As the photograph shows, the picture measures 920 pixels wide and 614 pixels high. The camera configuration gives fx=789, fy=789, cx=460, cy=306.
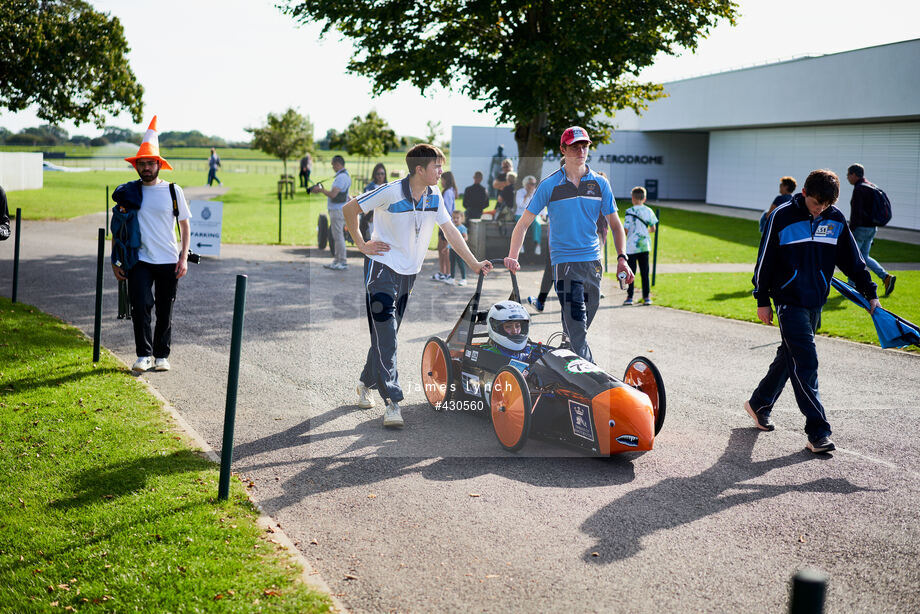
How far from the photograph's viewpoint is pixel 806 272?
5.89m

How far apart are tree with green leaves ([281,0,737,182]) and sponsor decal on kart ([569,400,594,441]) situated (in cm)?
1318

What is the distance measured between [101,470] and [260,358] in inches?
135

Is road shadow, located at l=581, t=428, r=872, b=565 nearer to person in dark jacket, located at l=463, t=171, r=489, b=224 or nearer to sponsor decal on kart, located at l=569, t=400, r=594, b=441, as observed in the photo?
sponsor decal on kart, located at l=569, t=400, r=594, b=441

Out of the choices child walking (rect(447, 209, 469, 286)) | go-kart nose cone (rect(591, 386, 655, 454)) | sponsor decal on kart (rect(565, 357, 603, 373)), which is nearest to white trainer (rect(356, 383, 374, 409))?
sponsor decal on kart (rect(565, 357, 603, 373))

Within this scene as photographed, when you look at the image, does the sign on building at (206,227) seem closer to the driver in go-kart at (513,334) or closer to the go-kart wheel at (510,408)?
the driver in go-kart at (513,334)

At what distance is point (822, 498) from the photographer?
16.7 feet

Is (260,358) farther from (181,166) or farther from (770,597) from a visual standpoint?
(181,166)

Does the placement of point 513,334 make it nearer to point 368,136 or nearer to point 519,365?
point 519,365

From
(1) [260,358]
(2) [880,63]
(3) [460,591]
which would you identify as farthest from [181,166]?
(3) [460,591]

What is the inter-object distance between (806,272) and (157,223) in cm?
579

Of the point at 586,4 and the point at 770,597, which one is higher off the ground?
the point at 586,4

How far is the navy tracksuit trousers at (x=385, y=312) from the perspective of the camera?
20.7 feet

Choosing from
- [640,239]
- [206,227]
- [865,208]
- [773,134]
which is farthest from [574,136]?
[773,134]

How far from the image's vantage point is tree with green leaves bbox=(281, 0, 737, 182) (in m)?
17.8
